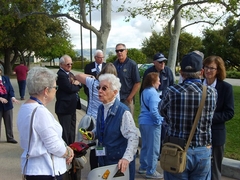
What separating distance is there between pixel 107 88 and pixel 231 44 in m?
42.5

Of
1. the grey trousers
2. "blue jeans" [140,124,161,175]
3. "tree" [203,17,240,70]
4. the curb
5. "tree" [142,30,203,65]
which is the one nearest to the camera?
the curb

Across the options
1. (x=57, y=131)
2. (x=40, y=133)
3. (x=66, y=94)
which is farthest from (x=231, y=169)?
(x=40, y=133)

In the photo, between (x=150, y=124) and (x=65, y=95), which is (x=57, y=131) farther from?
(x=65, y=95)

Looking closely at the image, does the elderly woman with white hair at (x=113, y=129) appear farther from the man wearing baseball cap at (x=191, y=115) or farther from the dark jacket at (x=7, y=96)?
Result: the dark jacket at (x=7, y=96)

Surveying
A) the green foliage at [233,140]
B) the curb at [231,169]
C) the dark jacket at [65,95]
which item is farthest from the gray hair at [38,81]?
the green foliage at [233,140]

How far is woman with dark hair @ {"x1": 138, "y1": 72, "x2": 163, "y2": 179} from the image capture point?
201 inches

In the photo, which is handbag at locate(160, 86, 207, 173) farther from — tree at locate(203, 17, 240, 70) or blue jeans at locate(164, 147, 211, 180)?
tree at locate(203, 17, 240, 70)

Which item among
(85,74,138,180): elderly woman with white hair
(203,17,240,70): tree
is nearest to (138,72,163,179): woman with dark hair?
(85,74,138,180): elderly woman with white hair

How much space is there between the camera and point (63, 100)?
19.3 feet

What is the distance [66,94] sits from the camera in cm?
593

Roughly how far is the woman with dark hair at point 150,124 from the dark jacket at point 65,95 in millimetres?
1377

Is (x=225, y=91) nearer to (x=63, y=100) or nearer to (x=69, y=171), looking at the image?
(x=69, y=171)

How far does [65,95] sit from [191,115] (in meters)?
3.46

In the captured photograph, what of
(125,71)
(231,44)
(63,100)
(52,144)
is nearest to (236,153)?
(125,71)
